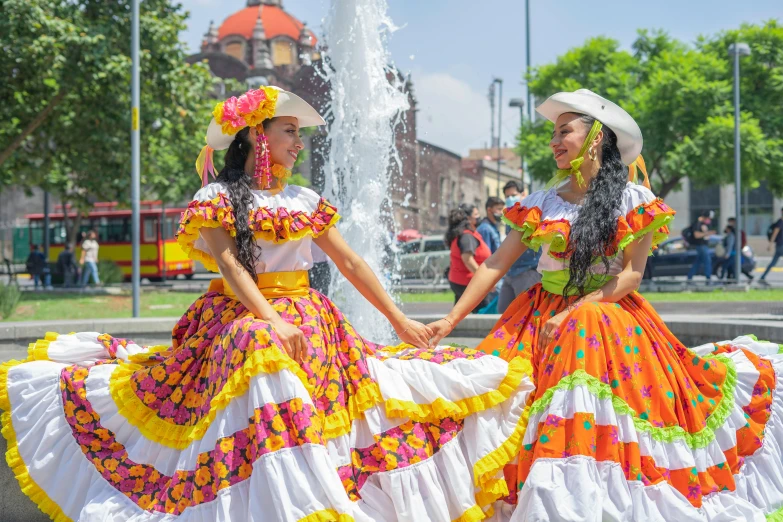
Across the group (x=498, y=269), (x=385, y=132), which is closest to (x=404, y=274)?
(x=385, y=132)

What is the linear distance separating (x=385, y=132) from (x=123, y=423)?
8725mm

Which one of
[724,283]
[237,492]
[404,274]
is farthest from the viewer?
[404,274]

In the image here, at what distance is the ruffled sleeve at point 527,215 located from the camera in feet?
13.7

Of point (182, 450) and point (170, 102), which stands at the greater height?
point (170, 102)

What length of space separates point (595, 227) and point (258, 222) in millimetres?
1527

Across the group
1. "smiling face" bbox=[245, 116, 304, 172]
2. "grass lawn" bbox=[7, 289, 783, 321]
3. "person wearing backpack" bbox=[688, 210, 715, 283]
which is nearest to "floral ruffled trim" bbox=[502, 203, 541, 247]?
"smiling face" bbox=[245, 116, 304, 172]

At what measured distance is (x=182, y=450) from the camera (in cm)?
349

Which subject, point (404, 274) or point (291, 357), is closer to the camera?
point (291, 357)

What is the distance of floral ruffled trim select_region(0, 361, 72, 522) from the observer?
3.65 meters

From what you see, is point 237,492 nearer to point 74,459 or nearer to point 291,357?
point 291,357

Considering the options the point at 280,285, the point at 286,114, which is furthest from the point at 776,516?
the point at 286,114

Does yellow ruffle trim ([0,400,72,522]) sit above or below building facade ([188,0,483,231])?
below

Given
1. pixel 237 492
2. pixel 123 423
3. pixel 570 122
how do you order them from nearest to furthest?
pixel 237 492 → pixel 123 423 → pixel 570 122

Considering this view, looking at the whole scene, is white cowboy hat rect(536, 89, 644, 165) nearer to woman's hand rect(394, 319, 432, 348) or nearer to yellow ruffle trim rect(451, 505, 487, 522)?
woman's hand rect(394, 319, 432, 348)
